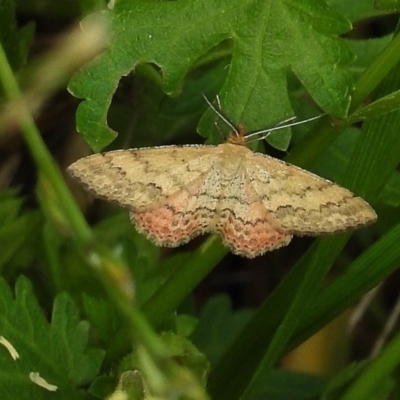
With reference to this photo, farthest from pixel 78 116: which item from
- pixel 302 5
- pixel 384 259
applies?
pixel 384 259

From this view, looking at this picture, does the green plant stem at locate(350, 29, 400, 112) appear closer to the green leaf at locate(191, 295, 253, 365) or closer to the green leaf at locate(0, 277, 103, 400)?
the green leaf at locate(0, 277, 103, 400)

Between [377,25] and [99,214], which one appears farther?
[377,25]

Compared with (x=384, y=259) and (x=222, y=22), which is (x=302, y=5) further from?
(x=384, y=259)

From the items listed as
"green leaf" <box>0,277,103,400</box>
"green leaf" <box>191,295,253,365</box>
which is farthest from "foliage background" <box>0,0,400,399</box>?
"green leaf" <box>191,295,253,365</box>

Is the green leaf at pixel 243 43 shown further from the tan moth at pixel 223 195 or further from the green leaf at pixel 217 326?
the green leaf at pixel 217 326

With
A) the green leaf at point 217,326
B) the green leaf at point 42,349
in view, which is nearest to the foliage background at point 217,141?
the green leaf at point 42,349

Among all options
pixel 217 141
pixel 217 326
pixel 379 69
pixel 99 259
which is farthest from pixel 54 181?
pixel 217 326
